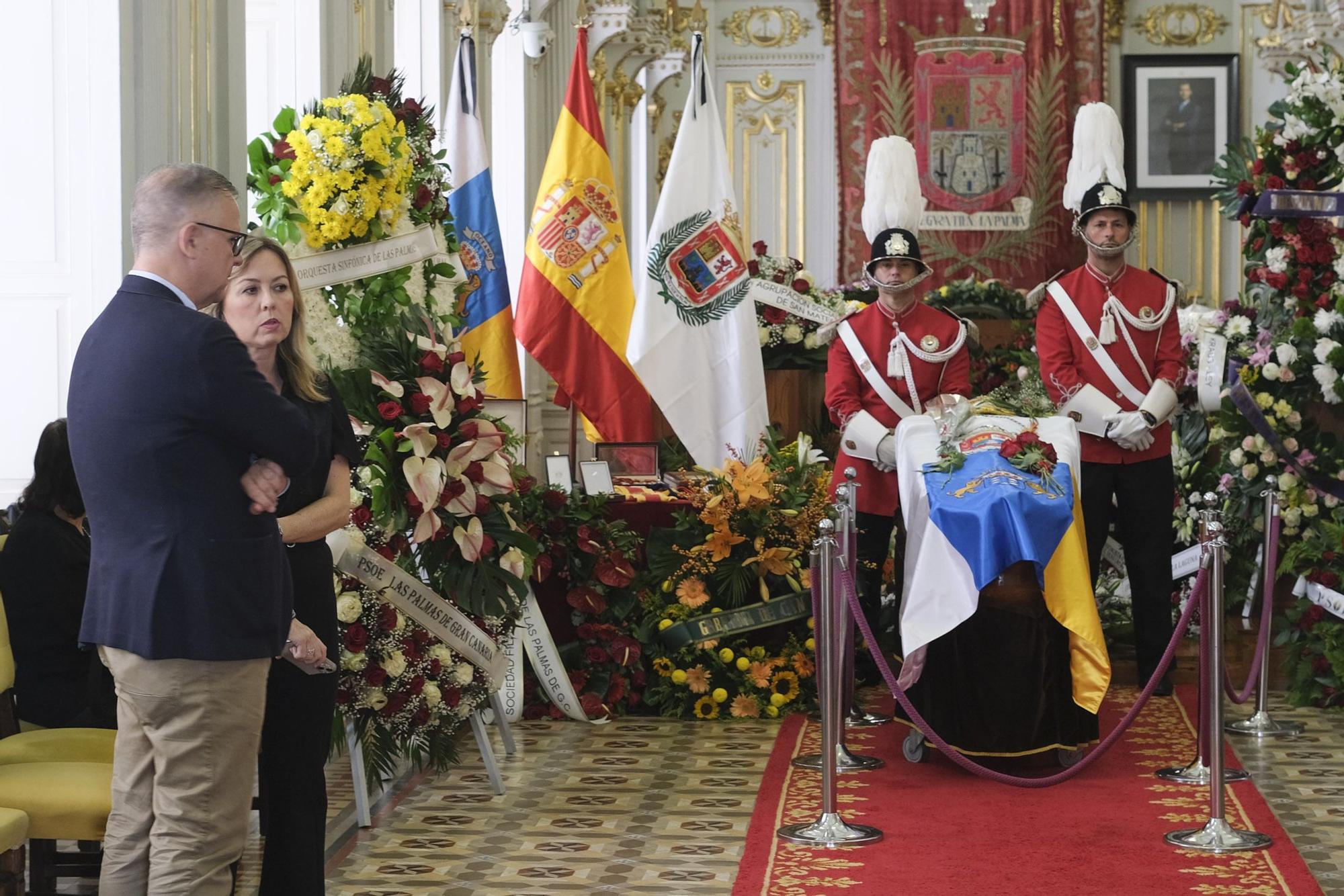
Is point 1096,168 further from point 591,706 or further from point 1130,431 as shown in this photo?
point 591,706

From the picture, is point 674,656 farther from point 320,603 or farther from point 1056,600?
point 320,603

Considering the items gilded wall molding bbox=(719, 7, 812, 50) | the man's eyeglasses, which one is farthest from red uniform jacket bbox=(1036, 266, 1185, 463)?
gilded wall molding bbox=(719, 7, 812, 50)

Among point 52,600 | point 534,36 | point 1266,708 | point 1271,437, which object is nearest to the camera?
point 52,600

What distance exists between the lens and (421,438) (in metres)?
4.84

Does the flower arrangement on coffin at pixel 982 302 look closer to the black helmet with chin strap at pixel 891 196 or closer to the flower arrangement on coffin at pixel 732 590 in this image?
the black helmet with chin strap at pixel 891 196

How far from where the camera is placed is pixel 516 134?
1023 cm

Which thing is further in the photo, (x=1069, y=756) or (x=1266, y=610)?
(x=1266, y=610)

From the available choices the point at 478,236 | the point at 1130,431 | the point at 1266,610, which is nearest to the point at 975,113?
the point at 478,236

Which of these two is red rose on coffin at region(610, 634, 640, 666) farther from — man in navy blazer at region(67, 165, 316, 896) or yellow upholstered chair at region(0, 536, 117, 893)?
man in navy blazer at region(67, 165, 316, 896)

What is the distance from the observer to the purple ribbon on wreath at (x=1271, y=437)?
6.88 m

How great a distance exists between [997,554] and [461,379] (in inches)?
71.2

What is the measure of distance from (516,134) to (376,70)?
3.07 meters

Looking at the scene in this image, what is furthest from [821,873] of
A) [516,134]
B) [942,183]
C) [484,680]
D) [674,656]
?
[942,183]

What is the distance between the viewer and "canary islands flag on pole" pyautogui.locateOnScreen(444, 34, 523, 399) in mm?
7496
